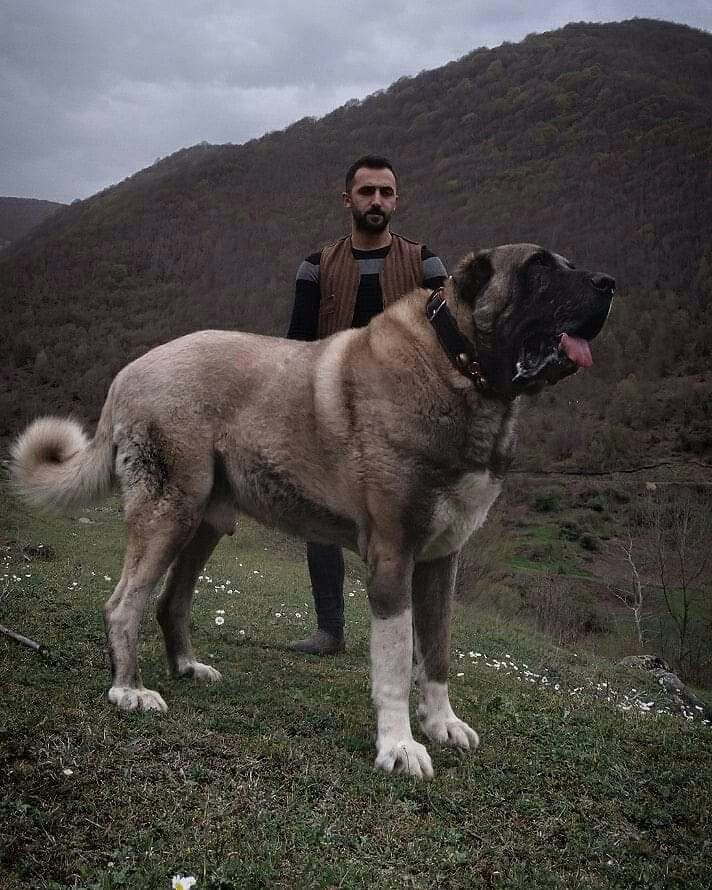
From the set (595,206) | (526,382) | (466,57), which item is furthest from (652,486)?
(466,57)

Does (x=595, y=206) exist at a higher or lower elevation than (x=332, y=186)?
lower

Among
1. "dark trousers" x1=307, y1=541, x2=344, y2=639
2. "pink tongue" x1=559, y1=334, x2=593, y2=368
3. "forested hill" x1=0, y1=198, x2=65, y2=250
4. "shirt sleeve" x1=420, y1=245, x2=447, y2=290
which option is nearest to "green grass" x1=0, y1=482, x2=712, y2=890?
"dark trousers" x1=307, y1=541, x2=344, y2=639

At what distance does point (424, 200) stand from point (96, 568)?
134 ft

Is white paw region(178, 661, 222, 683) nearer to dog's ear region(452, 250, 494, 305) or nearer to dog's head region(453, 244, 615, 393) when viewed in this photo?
dog's head region(453, 244, 615, 393)

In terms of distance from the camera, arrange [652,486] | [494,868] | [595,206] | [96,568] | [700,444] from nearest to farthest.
A: [494,868]
[96,568]
[652,486]
[700,444]
[595,206]

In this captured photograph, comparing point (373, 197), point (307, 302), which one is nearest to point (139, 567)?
point (307, 302)

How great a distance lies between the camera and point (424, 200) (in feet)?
147

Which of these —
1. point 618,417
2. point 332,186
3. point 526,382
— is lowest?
point 618,417

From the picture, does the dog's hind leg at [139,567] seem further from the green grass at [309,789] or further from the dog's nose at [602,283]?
the dog's nose at [602,283]

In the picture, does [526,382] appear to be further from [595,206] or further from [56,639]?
[595,206]

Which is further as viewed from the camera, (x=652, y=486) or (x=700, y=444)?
(x=700, y=444)

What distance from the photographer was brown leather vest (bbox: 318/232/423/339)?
4688 millimetres

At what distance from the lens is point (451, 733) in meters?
3.30

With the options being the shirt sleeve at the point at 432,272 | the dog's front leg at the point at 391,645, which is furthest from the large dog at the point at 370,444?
the shirt sleeve at the point at 432,272
